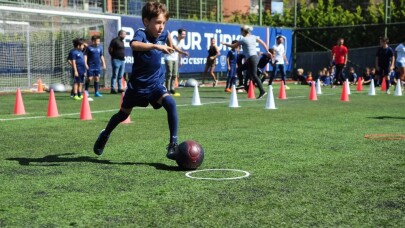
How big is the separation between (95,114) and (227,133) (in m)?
4.44

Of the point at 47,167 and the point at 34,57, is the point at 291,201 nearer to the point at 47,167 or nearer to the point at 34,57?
the point at 47,167

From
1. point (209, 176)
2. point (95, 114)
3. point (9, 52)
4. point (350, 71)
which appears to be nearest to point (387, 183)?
point (209, 176)

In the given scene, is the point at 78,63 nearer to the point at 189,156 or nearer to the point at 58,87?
the point at 58,87

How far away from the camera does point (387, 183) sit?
538 centimetres

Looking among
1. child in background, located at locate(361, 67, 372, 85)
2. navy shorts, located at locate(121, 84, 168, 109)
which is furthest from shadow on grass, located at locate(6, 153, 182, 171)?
child in background, located at locate(361, 67, 372, 85)

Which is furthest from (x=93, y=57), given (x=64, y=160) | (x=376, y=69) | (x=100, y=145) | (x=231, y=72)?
(x=376, y=69)

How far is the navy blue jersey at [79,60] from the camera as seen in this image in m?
17.6

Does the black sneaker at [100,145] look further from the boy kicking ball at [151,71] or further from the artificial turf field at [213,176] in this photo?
the boy kicking ball at [151,71]

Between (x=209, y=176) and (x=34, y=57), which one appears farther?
(x=34, y=57)

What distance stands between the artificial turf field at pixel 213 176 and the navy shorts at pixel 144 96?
2.06 ft

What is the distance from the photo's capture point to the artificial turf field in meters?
4.27

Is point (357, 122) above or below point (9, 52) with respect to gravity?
below

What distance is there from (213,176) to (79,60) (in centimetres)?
1261

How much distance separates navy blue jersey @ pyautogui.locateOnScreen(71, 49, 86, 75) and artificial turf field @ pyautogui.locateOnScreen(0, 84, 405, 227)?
6721mm
